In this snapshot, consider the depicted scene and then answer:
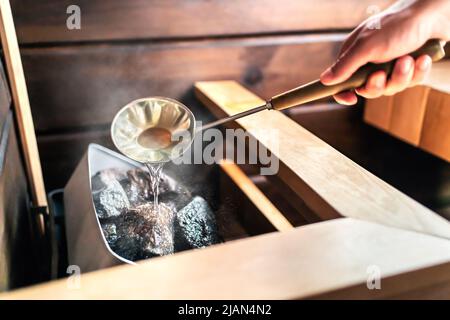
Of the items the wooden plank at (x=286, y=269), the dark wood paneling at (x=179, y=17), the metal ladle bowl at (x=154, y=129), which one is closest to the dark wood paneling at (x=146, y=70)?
the dark wood paneling at (x=179, y=17)

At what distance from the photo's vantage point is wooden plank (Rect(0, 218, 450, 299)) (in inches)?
26.3

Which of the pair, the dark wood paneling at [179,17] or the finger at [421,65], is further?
the dark wood paneling at [179,17]

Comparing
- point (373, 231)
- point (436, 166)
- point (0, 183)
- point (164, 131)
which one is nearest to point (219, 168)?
point (164, 131)

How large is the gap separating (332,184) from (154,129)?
53 centimetres

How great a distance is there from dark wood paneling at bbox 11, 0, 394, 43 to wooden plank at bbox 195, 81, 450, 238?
54 cm

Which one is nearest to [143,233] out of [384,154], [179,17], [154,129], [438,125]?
[154,129]

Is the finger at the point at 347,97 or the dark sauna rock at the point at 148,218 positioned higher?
the finger at the point at 347,97

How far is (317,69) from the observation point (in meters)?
2.00

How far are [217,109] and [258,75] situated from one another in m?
0.42

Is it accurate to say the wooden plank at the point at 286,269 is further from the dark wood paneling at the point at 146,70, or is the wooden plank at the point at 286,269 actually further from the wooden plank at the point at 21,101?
the dark wood paneling at the point at 146,70

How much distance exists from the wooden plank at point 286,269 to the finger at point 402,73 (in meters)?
0.36

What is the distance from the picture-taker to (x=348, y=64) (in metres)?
1.00

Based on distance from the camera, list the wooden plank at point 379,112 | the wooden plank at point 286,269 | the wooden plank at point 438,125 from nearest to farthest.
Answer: the wooden plank at point 286,269, the wooden plank at point 438,125, the wooden plank at point 379,112

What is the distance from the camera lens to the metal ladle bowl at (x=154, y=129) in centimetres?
121
